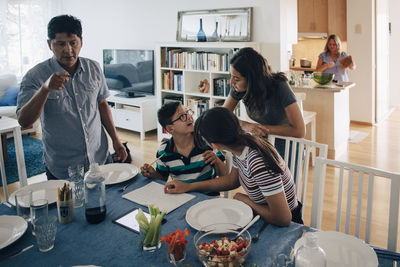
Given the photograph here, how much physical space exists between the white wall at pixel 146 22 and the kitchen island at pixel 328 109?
20.1 inches

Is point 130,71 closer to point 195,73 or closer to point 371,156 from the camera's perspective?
point 195,73

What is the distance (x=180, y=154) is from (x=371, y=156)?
3.27 m

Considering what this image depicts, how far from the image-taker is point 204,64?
4734 mm

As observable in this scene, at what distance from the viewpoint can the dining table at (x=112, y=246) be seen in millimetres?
1252

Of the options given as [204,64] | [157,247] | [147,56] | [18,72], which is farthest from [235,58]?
[18,72]

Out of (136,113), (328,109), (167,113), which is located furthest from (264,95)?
(136,113)

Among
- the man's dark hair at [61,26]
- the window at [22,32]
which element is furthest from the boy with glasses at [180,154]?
the window at [22,32]

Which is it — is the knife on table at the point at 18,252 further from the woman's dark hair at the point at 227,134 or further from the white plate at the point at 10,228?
the woman's dark hair at the point at 227,134

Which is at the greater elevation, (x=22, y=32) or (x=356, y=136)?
(x=22, y=32)

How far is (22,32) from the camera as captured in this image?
6715 millimetres

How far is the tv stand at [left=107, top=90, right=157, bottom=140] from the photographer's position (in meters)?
5.37

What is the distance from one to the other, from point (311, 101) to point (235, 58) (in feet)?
8.49

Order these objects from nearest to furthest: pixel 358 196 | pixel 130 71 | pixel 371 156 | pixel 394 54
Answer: pixel 358 196 → pixel 371 156 → pixel 130 71 → pixel 394 54

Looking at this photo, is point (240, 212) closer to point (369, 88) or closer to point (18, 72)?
point (369, 88)
